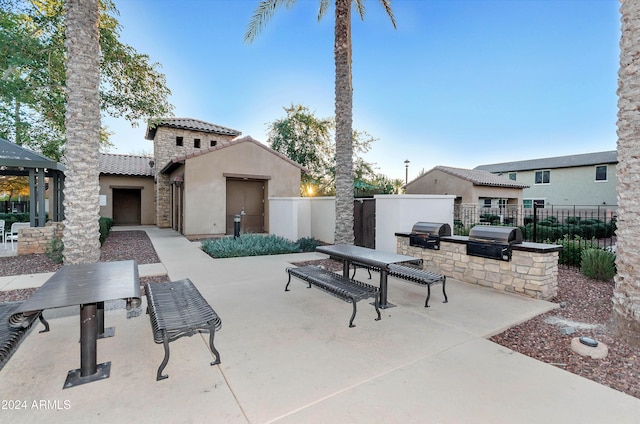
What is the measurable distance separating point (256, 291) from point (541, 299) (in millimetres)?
5116

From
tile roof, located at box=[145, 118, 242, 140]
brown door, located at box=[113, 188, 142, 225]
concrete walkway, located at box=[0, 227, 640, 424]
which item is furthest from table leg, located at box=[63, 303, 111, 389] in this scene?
brown door, located at box=[113, 188, 142, 225]

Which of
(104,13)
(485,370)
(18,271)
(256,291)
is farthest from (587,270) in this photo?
(104,13)

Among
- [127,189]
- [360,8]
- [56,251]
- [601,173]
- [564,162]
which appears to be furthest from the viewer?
[564,162]

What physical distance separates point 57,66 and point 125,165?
12.1 m

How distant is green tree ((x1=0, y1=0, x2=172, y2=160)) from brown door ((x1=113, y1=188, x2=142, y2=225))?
10.5m

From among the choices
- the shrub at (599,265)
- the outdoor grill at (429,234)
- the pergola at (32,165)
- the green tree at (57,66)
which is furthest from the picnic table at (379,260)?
the green tree at (57,66)

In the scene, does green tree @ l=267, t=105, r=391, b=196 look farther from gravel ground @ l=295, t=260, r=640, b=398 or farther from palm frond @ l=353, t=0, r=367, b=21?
gravel ground @ l=295, t=260, r=640, b=398

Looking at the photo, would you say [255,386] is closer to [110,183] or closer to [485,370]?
[485,370]

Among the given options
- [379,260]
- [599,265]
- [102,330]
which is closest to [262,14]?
[379,260]

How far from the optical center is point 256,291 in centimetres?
562

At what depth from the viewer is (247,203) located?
15.4 m

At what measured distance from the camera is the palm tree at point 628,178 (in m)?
3.74

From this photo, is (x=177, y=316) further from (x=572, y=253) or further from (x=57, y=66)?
(x=57, y=66)

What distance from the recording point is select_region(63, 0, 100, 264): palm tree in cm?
663
